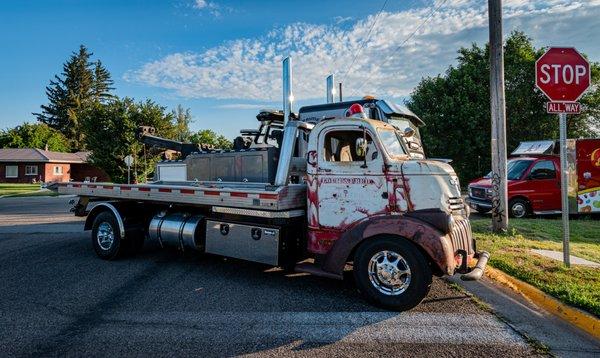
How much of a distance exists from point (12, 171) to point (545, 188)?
56.0 m

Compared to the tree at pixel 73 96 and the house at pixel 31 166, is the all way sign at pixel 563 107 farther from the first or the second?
the tree at pixel 73 96

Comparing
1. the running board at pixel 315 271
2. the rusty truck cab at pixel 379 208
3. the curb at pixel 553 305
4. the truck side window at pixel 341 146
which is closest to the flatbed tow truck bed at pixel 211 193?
the rusty truck cab at pixel 379 208

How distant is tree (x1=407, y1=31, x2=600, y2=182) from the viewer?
993 inches

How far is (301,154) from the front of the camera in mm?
7207

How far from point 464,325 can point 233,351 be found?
8.15ft

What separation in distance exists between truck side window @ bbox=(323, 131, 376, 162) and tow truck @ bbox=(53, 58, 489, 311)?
1 centimetres

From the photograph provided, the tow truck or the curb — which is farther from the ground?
the tow truck

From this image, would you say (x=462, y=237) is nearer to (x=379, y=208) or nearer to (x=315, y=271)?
(x=379, y=208)

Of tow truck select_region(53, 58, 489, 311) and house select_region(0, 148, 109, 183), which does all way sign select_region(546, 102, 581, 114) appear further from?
house select_region(0, 148, 109, 183)

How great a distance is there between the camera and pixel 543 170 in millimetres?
13000

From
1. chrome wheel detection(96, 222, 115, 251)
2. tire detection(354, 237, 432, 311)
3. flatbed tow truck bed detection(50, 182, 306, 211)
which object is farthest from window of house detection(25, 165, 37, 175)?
tire detection(354, 237, 432, 311)

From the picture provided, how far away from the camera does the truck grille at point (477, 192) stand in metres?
13.1

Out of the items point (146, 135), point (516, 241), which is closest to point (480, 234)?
point (516, 241)

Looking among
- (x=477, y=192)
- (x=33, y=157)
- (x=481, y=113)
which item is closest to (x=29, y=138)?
(x=33, y=157)
